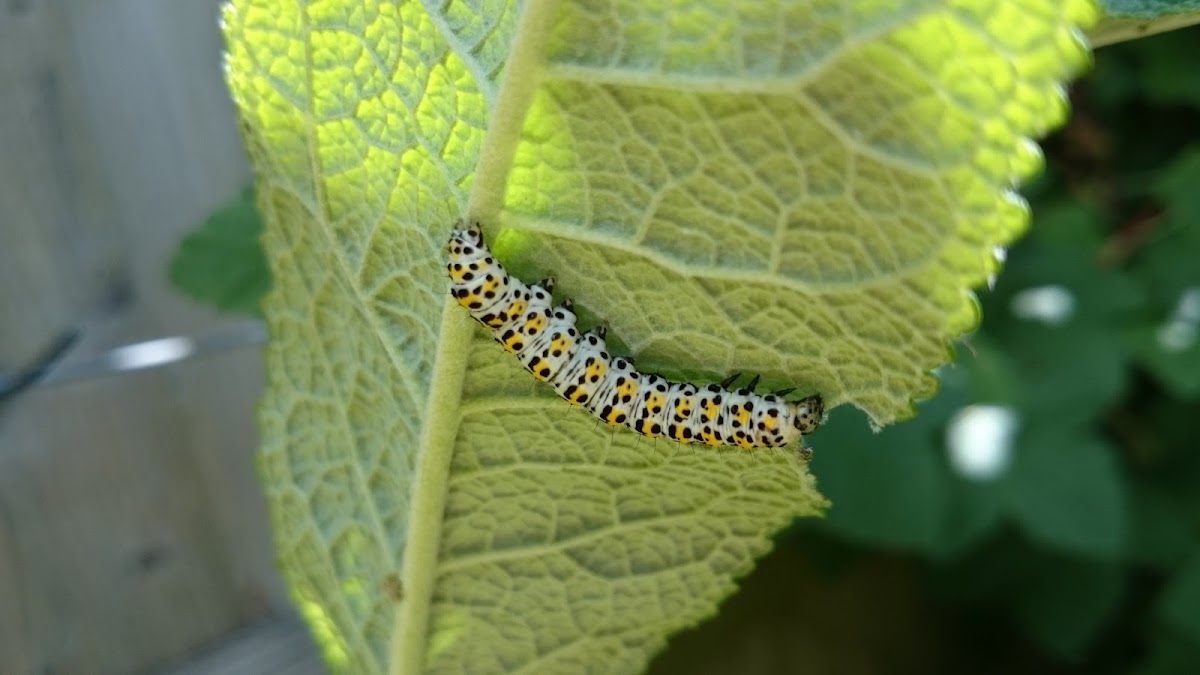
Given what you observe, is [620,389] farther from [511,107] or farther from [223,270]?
[223,270]

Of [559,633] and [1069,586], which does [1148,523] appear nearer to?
[1069,586]

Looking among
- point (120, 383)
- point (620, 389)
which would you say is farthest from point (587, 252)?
point (120, 383)

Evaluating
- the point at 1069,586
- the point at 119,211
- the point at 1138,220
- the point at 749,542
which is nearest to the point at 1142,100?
the point at 1138,220

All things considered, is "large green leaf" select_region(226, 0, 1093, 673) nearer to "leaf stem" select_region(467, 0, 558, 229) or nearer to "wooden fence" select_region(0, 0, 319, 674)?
"leaf stem" select_region(467, 0, 558, 229)

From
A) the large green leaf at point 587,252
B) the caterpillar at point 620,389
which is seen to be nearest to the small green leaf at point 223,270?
the large green leaf at point 587,252

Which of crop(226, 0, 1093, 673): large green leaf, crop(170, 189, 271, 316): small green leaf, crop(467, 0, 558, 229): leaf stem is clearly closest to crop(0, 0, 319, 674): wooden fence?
crop(170, 189, 271, 316): small green leaf

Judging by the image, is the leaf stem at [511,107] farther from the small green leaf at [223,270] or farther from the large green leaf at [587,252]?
the small green leaf at [223,270]

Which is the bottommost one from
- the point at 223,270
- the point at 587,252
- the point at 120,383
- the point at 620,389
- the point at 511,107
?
the point at 120,383
